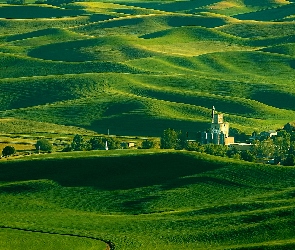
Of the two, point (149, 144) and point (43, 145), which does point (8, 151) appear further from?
point (149, 144)

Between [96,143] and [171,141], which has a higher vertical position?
[171,141]

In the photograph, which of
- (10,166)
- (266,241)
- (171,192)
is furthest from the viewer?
(10,166)

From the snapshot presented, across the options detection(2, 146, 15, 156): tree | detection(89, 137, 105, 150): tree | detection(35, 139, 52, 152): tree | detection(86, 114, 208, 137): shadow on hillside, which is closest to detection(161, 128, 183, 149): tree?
detection(89, 137, 105, 150): tree

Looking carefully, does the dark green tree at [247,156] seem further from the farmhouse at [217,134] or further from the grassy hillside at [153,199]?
the farmhouse at [217,134]

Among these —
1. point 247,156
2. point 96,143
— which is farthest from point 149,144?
point 247,156

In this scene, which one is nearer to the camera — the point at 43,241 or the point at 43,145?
the point at 43,241

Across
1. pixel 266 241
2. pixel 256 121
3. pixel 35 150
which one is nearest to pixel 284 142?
pixel 35 150

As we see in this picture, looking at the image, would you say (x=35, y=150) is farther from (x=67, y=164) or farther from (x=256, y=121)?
(x=256, y=121)

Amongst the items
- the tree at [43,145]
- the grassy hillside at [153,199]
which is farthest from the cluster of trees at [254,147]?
the tree at [43,145]
